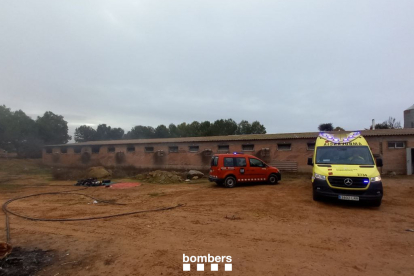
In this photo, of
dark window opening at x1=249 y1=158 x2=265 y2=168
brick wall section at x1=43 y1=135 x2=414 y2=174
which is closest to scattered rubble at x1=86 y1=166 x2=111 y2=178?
brick wall section at x1=43 y1=135 x2=414 y2=174

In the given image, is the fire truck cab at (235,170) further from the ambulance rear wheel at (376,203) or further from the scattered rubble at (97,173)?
the scattered rubble at (97,173)

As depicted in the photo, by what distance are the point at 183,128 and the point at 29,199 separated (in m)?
48.6

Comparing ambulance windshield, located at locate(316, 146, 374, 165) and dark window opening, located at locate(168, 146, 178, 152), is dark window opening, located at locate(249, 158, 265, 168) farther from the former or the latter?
dark window opening, located at locate(168, 146, 178, 152)

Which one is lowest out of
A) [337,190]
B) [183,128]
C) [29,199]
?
[29,199]

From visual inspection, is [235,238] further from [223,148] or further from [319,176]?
[223,148]

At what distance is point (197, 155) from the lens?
2142 cm

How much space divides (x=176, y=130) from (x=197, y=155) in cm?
3694

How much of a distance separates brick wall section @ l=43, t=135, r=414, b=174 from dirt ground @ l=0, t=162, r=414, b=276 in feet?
35.1

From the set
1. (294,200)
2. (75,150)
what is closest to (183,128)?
(75,150)

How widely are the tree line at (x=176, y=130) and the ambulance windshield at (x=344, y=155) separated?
42297 mm

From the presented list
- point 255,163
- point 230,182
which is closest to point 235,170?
point 230,182

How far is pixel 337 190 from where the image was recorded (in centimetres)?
733

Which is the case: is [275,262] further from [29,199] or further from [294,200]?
[29,199]

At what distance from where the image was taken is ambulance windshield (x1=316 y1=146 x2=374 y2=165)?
26.5 feet
